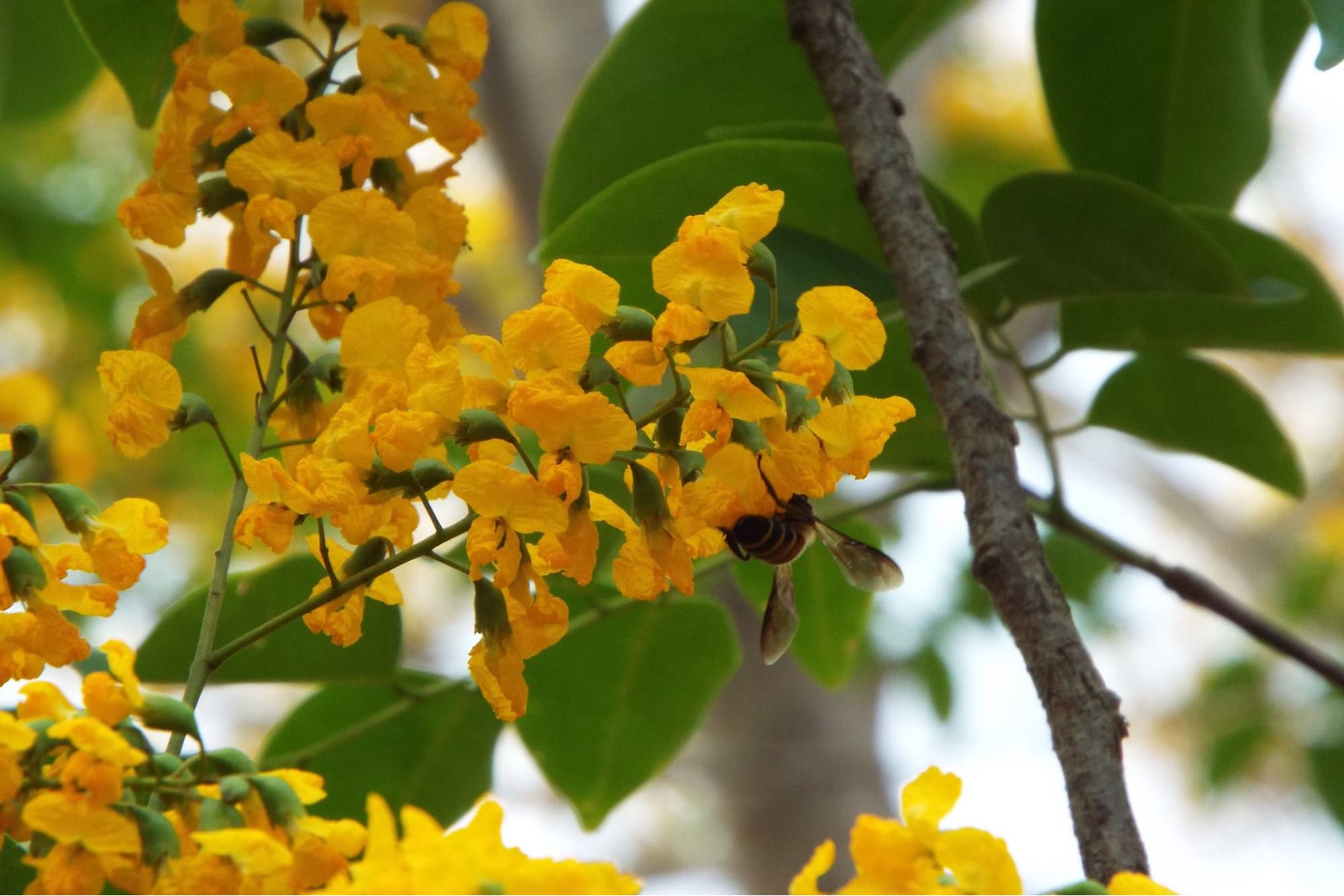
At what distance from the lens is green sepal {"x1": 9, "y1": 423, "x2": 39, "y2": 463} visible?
0.64 metres

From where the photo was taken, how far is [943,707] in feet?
7.36

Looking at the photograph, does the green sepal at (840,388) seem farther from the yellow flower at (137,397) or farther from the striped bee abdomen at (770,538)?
the yellow flower at (137,397)

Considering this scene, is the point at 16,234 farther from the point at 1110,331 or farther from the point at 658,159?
the point at 1110,331

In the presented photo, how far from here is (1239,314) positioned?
101 cm

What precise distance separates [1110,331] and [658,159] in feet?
1.15

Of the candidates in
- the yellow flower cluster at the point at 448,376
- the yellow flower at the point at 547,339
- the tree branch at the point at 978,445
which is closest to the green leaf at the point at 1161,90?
the tree branch at the point at 978,445

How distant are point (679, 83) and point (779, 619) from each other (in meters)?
0.40

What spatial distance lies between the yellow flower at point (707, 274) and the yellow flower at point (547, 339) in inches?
1.5

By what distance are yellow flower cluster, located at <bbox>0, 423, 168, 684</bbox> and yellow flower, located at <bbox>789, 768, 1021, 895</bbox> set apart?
343 millimetres

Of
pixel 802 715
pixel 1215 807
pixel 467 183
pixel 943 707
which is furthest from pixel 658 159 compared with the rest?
pixel 467 183

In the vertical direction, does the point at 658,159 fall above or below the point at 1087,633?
below

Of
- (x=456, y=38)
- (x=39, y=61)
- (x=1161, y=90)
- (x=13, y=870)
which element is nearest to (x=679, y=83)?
(x=456, y=38)

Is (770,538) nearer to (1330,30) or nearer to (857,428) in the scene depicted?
(857,428)

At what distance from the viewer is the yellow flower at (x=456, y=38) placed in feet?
2.67
